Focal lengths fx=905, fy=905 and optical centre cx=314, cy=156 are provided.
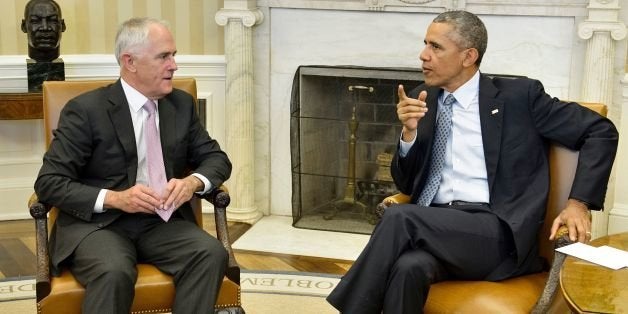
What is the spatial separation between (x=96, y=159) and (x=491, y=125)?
1407mm

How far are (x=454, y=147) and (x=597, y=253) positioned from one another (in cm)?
70

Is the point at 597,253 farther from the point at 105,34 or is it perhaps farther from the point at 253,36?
the point at 105,34

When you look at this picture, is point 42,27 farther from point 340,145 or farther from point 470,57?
point 470,57

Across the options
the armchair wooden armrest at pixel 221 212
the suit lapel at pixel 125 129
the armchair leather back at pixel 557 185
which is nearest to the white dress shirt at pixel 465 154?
the armchair leather back at pixel 557 185

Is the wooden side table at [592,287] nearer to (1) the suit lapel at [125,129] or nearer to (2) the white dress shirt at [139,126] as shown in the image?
(2) the white dress shirt at [139,126]

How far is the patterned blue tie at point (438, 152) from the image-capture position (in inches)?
127

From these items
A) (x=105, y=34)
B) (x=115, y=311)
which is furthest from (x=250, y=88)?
(x=115, y=311)

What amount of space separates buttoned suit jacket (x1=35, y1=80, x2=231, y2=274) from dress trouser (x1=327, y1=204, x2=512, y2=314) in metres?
0.70

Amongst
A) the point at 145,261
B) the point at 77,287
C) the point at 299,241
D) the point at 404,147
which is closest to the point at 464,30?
the point at 404,147

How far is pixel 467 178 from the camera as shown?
126 inches

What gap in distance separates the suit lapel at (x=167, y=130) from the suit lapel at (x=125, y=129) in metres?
0.12

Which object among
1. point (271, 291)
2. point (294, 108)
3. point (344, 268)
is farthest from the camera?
point (294, 108)

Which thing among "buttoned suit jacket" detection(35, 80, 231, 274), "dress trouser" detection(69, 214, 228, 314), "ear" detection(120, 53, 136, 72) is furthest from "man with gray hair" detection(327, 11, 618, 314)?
"ear" detection(120, 53, 136, 72)

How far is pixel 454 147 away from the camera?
323 cm
